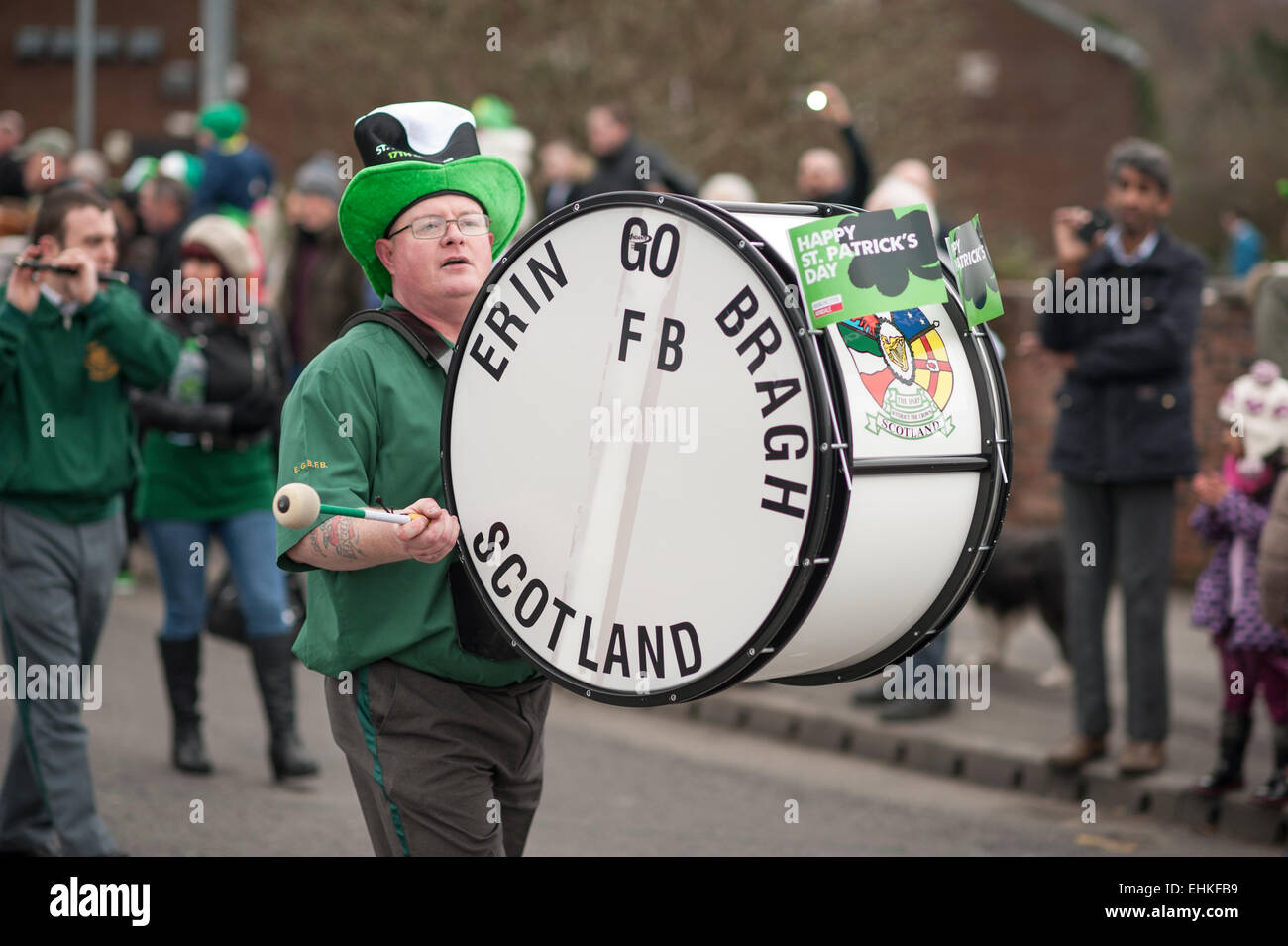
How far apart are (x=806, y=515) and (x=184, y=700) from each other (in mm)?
4555

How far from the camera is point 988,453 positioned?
3170 millimetres

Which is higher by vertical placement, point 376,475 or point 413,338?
point 413,338

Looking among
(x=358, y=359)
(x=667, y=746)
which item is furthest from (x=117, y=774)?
(x=358, y=359)

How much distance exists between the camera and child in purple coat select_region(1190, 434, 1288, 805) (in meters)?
6.25

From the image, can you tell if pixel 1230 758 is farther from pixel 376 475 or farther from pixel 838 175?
pixel 376 475

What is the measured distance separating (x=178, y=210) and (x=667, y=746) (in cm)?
511

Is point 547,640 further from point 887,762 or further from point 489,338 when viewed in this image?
point 887,762

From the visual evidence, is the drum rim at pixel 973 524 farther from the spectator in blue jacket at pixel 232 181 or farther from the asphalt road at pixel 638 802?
the spectator in blue jacket at pixel 232 181

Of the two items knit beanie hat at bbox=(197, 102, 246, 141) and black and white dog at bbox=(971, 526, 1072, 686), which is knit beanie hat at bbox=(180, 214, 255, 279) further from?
knit beanie hat at bbox=(197, 102, 246, 141)

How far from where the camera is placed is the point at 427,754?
3.31 meters

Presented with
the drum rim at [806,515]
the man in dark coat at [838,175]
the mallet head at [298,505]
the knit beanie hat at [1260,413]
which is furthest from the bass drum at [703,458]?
the man in dark coat at [838,175]

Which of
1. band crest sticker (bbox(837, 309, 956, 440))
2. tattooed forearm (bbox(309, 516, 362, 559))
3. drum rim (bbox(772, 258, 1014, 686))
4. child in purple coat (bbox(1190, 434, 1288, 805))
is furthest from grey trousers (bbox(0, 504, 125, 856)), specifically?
child in purple coat (bbox(1190, 434, 1288, 805))

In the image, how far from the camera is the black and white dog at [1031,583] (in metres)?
8.38

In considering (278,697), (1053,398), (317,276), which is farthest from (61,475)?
(1053,398)
